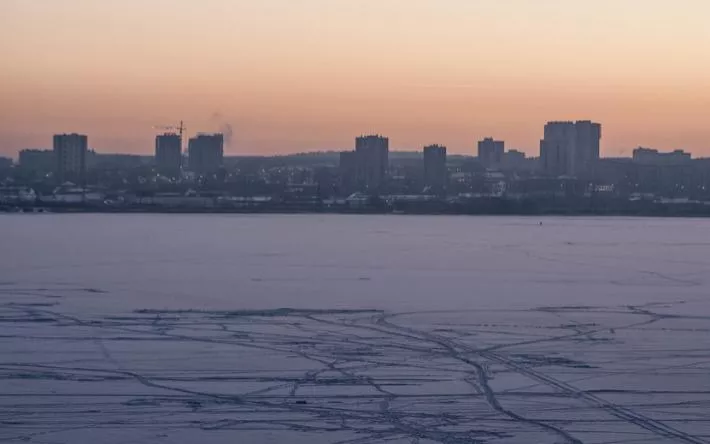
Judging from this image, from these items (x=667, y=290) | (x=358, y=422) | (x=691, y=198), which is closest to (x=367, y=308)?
(x=667, y=290)

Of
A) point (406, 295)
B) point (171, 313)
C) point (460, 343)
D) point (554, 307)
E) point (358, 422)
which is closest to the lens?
point (358, 422)

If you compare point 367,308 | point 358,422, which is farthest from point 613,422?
point 367,308

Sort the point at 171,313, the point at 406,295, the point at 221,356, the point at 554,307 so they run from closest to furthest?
the point at 221,356
the point at 171,313
the point at 554,307
the point at 406,295

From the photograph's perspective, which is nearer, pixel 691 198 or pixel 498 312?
pixel 498 312

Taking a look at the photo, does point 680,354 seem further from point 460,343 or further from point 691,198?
point 691,198

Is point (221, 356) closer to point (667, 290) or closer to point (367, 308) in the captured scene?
point (367, 308)

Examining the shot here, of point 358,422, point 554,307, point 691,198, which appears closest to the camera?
point 358,422
